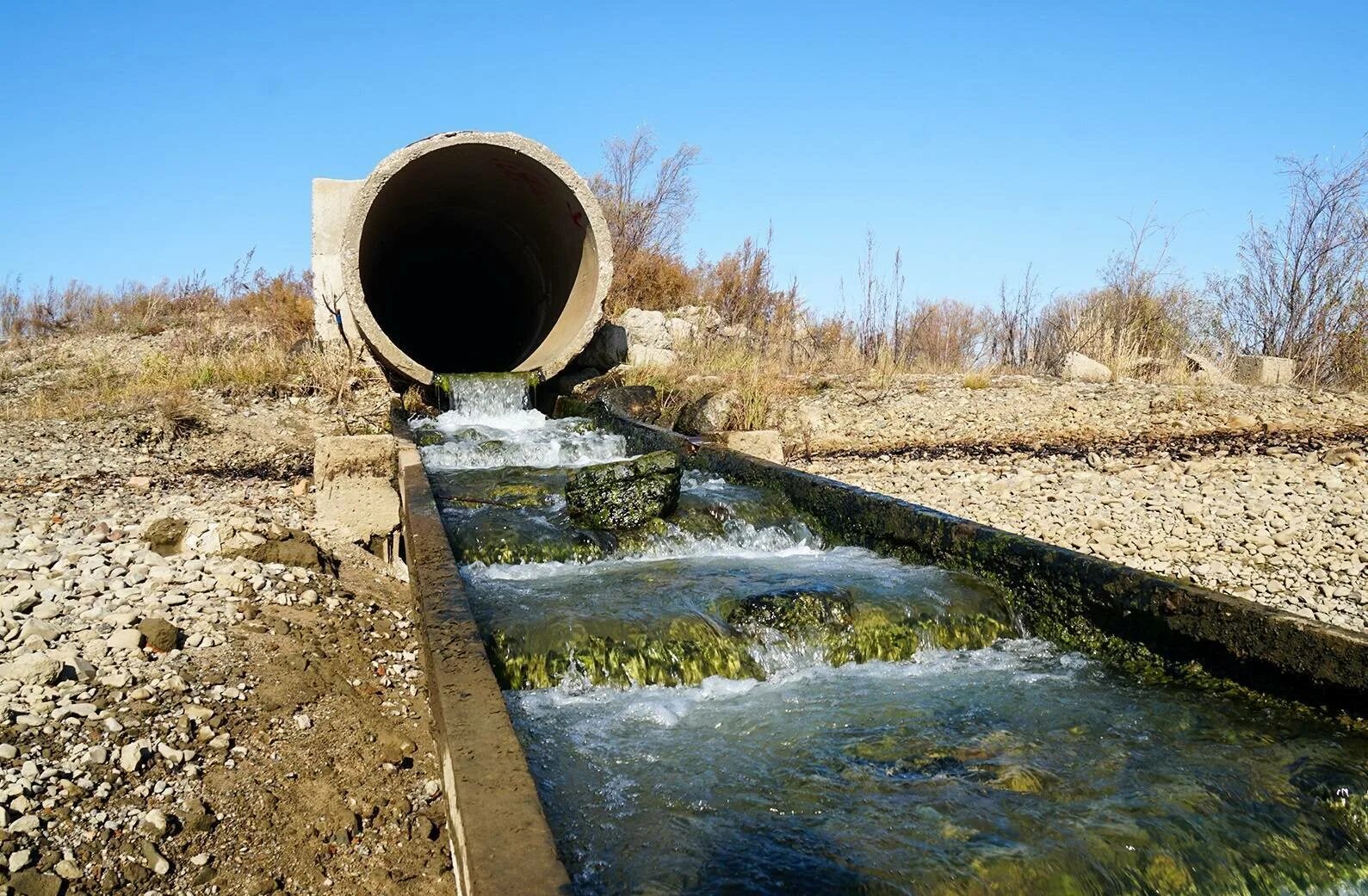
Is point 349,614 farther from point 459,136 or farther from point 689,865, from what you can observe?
point 459,136

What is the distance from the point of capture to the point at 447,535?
3709mm

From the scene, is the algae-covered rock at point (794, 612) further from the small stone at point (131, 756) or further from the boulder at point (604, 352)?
the boulder at point (604, 352)

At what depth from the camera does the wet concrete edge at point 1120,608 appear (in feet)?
8.82

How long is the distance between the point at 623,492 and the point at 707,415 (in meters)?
3.20

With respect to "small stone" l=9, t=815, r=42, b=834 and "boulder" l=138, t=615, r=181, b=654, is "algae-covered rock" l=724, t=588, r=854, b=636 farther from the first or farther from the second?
"small stone" l=9, t=815, r=42, b=834

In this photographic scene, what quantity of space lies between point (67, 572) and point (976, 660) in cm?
359

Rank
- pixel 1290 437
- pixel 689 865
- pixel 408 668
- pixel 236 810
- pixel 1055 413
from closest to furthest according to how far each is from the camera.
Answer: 1. pixel 689 865
2. pixel 236 810
3. pixel 408 668
4. pixel 1290 437
5. pixel 1055 413

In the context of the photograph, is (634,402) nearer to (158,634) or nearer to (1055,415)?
(1055,415)

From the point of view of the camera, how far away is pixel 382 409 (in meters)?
7.83

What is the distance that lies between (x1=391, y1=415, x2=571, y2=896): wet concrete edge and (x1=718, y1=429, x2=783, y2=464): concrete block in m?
3.46

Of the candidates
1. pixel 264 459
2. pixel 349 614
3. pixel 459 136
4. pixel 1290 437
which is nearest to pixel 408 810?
pixel 349 614

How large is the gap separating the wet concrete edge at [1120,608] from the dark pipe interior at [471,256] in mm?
4782

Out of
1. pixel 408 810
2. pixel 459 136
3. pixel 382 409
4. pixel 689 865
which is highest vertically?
pixel 459 136

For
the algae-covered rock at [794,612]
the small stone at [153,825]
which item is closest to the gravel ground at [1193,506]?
the algae-covered rock at [794,612]
